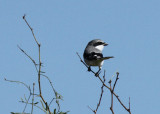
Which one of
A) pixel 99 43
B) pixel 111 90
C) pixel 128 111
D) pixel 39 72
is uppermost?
pixel 99 43

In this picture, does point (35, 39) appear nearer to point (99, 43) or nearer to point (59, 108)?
point (59, 108)

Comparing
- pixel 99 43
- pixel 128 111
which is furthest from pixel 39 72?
pixel 99 43

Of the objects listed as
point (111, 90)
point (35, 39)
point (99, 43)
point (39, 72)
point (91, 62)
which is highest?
point (99, 43)

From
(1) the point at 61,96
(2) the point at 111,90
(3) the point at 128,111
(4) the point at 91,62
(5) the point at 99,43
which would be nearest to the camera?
(3) the point at 128,111

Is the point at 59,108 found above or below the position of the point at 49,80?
below

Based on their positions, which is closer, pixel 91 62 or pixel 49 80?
pixel 49 80

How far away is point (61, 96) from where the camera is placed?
2576 millimetres

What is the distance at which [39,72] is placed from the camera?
242cm

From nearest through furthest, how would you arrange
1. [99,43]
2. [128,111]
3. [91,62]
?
[128,111]
[91,62]
[99,43]

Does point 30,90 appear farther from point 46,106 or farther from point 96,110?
point 96,110

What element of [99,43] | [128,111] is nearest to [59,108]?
[128,111]

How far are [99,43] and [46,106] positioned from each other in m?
6.57

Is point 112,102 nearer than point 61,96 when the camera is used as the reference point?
Yes

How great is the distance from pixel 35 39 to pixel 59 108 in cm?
57
